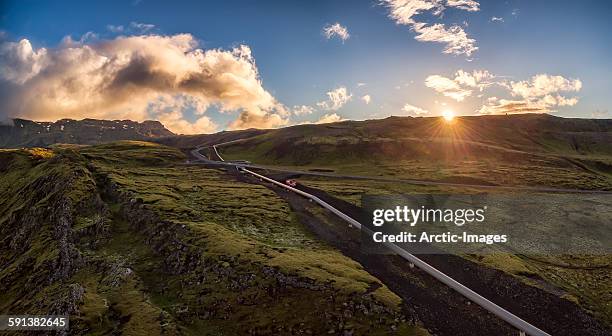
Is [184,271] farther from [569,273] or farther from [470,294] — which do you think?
[569,273]

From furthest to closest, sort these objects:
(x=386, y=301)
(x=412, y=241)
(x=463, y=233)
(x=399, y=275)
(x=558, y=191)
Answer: (x=558, y=191) → (x=463, y=233) → (x=412, y=241) → (x=399, y=275) → (x=386, y=301)

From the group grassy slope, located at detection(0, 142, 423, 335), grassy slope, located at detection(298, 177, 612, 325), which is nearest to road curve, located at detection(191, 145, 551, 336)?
grassy slope, located at detection(0, 142, 423, 335)

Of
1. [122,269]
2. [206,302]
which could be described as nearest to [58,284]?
[122,269]

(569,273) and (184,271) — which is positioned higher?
(569,273)

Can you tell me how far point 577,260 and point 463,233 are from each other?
15.7 meters

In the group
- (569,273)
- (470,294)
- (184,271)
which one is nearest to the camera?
(470,294)

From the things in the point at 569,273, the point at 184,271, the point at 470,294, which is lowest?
the point at 184,271

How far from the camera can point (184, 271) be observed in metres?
48.8

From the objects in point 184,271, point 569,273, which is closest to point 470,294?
point 569,273

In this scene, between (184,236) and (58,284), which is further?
(184,236)

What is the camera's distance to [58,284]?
169 feet

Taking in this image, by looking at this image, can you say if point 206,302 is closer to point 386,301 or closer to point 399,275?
point 386,301

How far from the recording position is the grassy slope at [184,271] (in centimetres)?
3684

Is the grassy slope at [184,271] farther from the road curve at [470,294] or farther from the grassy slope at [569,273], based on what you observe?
the grassy slope at [569,273]
